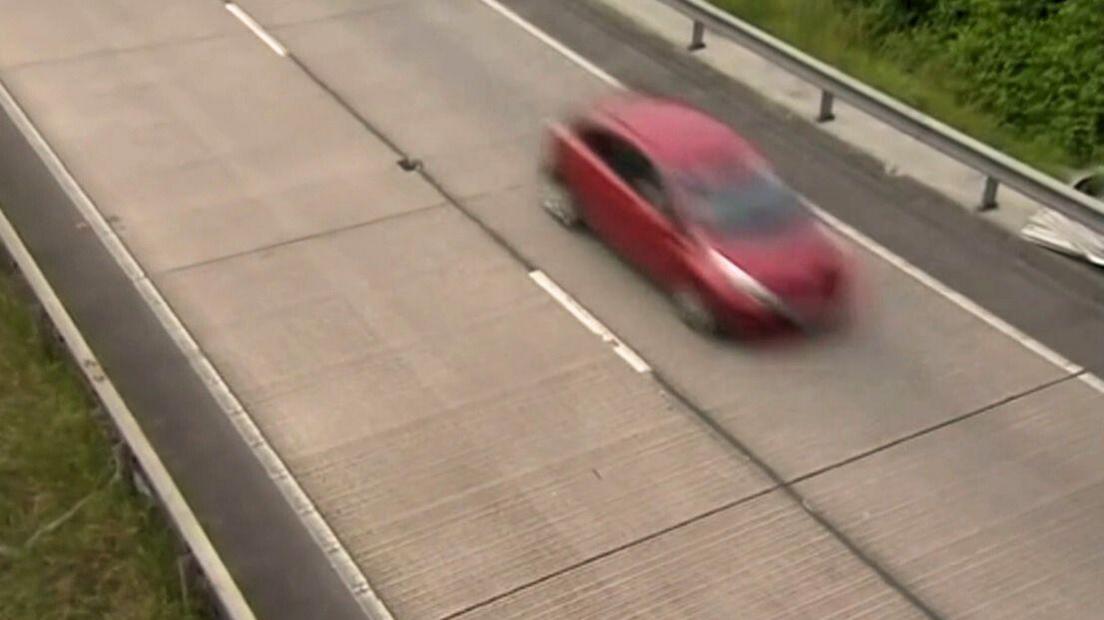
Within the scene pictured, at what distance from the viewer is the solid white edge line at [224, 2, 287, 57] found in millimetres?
17359

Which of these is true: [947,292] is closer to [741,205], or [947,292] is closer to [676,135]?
[741,205]

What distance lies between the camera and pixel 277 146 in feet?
49.1

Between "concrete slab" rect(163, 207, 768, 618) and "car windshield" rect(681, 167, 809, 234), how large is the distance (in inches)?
55.8

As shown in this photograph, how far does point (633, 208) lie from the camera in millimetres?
12359

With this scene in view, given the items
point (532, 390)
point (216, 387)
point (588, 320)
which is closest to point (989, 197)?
point (588, 320)

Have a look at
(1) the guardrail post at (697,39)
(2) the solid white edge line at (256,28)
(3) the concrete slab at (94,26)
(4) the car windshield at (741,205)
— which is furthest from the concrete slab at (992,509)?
(3) the concrete slab at (94,26)

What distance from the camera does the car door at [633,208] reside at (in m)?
12.1

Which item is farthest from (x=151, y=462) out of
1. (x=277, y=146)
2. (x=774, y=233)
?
(x=277, y=146)

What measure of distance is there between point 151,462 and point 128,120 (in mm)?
7271

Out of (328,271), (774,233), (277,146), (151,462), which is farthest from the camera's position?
(277,146)

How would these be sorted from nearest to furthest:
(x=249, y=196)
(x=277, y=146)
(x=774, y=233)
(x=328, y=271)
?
(x=774, y=233) → (x=328, y=271) → (x=249, y=196) → (x=277, y=146)

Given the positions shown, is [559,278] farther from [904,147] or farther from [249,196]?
[904,147]

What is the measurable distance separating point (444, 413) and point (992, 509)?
→ 4061mm

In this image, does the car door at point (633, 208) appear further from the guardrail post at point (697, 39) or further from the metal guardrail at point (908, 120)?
the guardrail post at point (697, 39)
